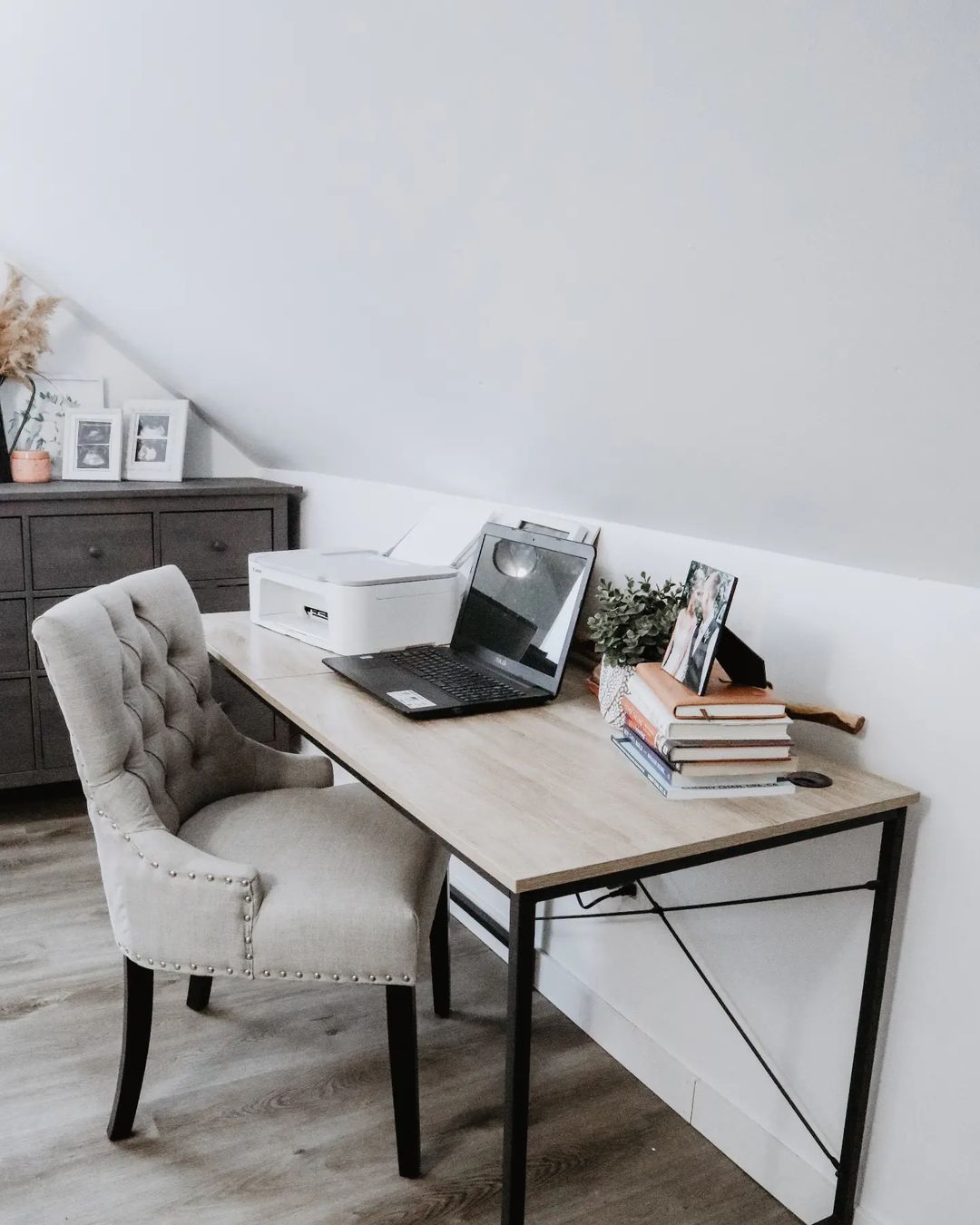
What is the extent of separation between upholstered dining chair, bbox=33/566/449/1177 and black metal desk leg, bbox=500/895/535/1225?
→ 0.39 metres

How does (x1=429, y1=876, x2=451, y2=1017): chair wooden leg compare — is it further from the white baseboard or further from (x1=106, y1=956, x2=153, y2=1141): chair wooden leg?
(x1=106, y1=956, x2=153, y2=1141): chair wooden leg

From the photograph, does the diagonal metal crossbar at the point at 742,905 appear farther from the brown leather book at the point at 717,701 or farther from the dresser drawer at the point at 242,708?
the dresser drawer at the point at 242,708

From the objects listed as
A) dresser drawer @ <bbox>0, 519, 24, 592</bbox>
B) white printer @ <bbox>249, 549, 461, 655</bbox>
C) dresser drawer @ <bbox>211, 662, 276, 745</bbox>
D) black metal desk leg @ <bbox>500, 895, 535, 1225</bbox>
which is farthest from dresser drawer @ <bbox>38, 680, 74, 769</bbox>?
black metal desk leg @ <bbox>500, 895, 535, 1225</bbox>

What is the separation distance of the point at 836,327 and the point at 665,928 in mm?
1180

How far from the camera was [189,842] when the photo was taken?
5.77 feet

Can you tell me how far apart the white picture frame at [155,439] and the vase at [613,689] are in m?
2.04

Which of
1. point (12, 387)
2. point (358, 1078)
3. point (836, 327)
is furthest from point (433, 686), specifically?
point (12, 387)

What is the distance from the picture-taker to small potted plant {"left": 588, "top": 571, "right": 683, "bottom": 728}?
1.67 meters

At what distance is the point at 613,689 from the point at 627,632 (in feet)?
0.32

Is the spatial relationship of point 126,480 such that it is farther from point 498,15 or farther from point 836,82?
point 836,82

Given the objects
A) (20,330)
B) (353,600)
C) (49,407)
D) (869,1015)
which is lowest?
(869,1015)

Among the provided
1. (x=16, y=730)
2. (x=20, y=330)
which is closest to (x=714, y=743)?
(x=16, y=730)

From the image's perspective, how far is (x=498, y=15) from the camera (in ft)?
3.57

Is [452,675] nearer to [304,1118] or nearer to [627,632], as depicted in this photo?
[627,632]
